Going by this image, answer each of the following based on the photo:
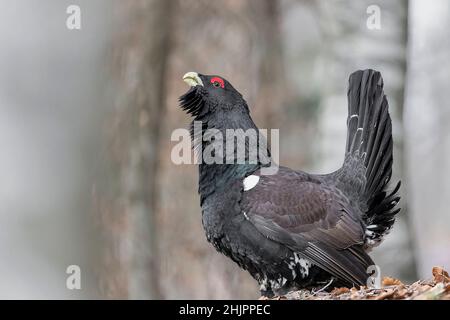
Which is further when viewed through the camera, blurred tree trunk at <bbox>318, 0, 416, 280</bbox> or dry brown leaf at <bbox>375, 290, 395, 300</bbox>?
blurred tree trunk at <bbox>318, 0, 416, 280</bbox>

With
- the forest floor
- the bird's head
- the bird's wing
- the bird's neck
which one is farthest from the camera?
the bird's head

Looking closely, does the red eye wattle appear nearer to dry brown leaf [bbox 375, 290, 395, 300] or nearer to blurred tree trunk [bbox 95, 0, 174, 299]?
dry brown leaf [bbox 375, 290, 395, 300]

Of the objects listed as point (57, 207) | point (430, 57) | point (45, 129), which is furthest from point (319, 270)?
point (430, 57)

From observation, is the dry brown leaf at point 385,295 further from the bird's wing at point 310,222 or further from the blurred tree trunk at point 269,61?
the blurred tree trunk at point 269,61

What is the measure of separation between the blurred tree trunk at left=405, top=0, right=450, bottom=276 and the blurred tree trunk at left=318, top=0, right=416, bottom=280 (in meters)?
1.29

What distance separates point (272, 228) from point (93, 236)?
157 inches

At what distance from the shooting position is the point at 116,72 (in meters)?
9.01

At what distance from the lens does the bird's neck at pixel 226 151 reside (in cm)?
585

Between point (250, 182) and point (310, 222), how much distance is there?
59 cm

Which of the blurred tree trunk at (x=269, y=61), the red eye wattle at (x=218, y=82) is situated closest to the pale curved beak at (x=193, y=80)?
the red eye wattle at (x=218, y=82)

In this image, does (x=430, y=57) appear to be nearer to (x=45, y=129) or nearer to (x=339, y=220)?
(x=45, y=129)

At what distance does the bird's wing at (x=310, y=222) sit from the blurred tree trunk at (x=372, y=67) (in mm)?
2019

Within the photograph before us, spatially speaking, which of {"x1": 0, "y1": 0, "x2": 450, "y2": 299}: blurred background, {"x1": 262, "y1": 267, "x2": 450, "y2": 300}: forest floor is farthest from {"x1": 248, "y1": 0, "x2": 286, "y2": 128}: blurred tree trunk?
{"x1": 262, "y1": 267, "x2": 450, "y2": 300}: forest floor

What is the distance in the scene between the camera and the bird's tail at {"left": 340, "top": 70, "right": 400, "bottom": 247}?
627 cm
